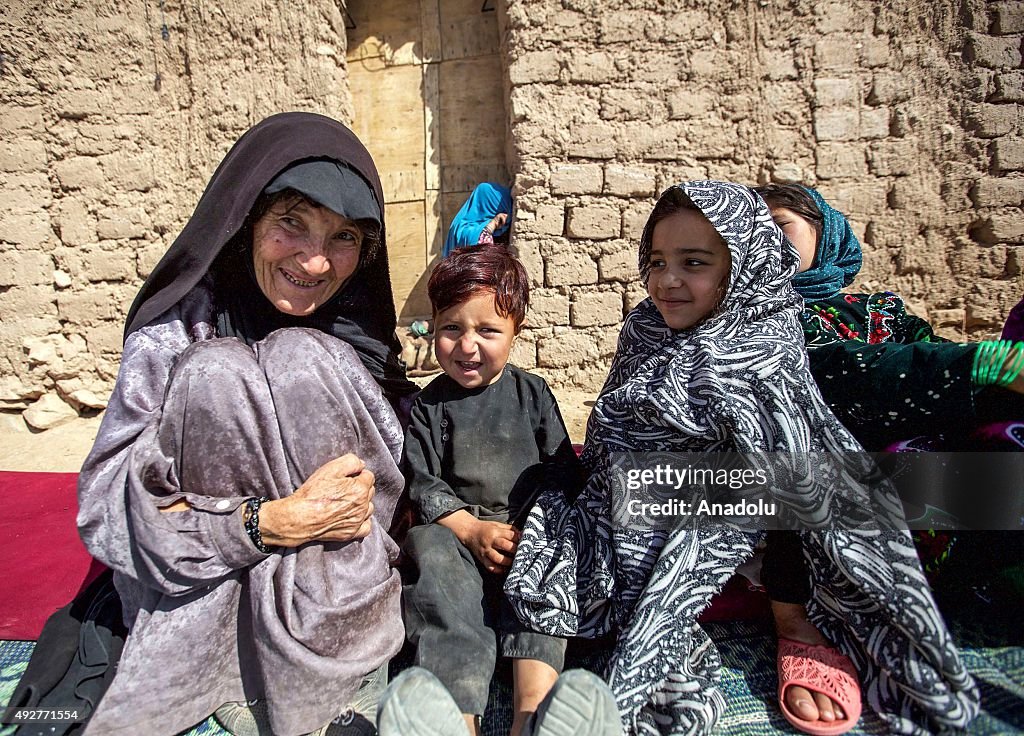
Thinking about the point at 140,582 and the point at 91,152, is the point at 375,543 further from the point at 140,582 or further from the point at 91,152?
the point at 91,152

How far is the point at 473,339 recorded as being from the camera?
1757 millimetres

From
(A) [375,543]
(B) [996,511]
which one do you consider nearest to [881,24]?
(B) [996,511]

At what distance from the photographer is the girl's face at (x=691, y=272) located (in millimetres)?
1648

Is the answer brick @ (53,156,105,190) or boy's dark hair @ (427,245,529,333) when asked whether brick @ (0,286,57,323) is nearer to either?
brick @ (53,156,105,190)

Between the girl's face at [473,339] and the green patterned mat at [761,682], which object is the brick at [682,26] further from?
the green patterned mat at [761,682]

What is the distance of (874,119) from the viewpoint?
13.2 ft

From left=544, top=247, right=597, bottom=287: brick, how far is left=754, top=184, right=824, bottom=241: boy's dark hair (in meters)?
1.93

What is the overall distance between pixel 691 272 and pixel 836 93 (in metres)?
3.45

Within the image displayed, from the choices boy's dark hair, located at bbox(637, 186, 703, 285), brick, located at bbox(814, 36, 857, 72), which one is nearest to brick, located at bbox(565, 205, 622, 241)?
brick, located at bbox(814, 36, 857, 72)

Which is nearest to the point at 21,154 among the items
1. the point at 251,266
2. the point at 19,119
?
the point at 19,119

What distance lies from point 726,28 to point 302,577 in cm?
450

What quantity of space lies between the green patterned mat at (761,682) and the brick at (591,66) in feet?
12.2

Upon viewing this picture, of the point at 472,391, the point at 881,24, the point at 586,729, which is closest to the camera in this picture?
the point at 586,729

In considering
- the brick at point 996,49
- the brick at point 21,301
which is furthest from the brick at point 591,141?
the brick at point 21,301
